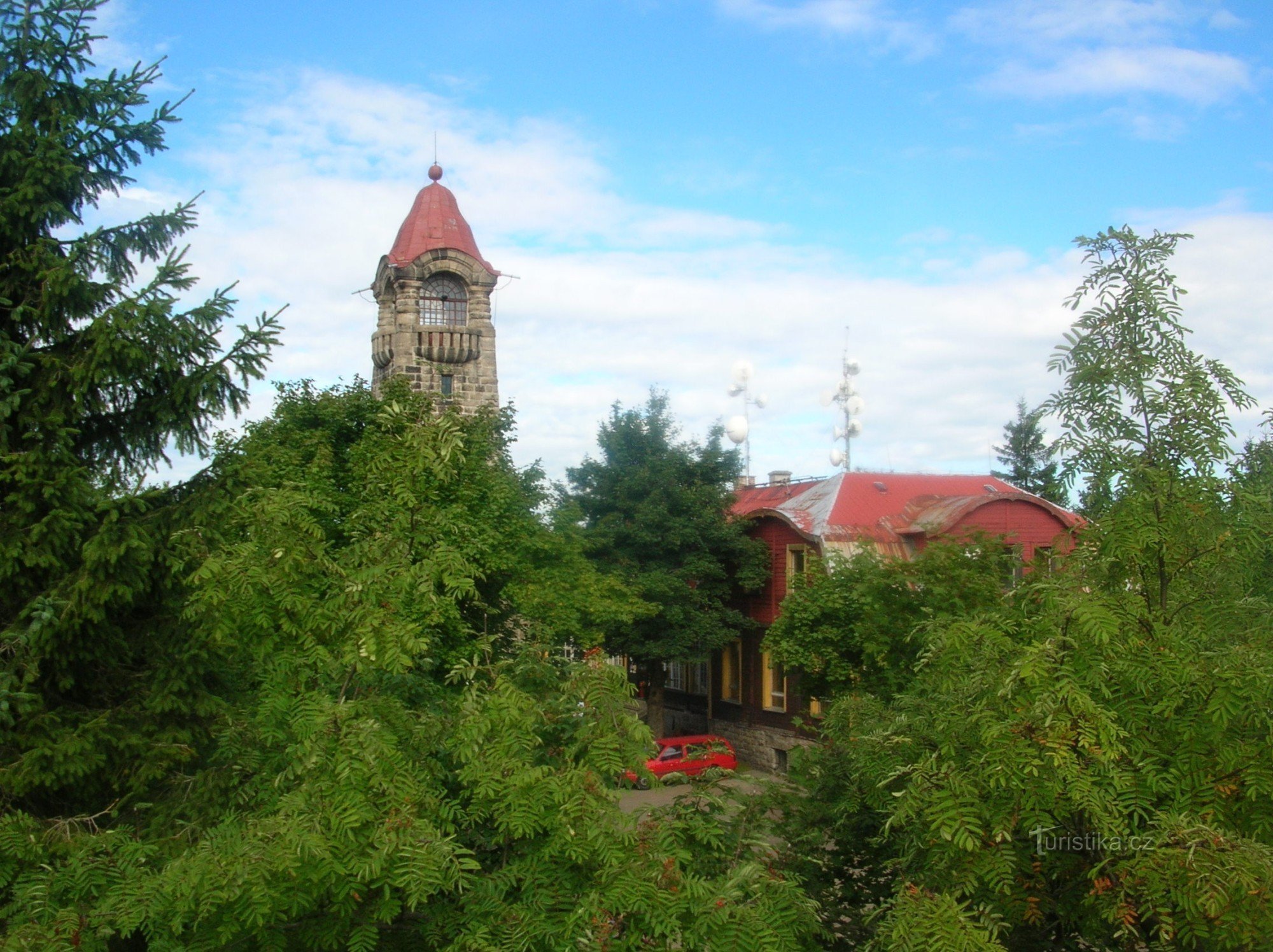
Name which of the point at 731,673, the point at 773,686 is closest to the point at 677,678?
the point at 731,673

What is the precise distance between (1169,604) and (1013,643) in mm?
1143

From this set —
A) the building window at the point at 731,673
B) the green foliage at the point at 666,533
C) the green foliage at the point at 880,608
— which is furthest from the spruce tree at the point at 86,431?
the building window at the point at 731,673

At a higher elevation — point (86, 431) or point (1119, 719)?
point (86, 431)

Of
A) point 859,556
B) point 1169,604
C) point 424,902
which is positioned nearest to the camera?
point 424,902

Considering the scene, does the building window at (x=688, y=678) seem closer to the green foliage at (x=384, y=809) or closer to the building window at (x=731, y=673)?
the building window at (x=731, y=673)

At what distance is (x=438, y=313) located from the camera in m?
25.0

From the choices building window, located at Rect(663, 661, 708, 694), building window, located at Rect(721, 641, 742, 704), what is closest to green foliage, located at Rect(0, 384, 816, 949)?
building window, located at Rect(721, 641, 742, 704)

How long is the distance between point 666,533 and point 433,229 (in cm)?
998

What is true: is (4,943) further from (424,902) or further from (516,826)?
(516,826)

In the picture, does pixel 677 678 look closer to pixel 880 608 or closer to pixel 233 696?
pixel 880 608

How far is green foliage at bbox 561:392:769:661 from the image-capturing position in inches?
1046

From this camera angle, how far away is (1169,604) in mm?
5949

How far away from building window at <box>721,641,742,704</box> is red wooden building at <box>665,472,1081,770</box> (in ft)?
0.11

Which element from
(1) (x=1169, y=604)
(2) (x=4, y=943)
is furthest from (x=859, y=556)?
(2) (x=4, y=943)
